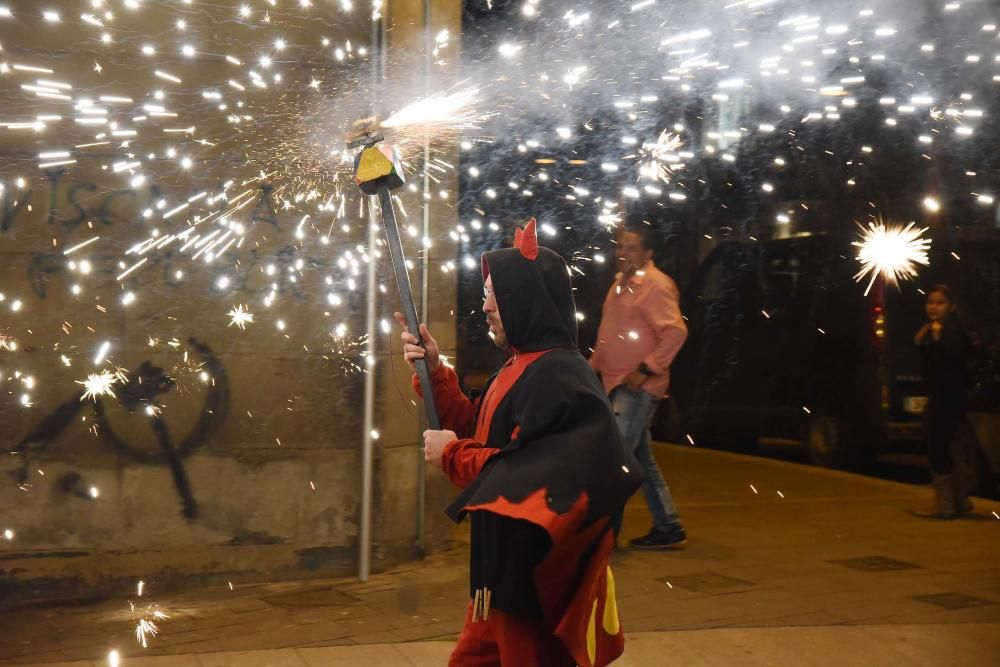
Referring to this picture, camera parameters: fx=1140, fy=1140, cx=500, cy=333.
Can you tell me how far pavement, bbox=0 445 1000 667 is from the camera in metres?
4.67

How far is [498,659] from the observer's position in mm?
3047

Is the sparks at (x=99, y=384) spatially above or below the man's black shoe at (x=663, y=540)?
above

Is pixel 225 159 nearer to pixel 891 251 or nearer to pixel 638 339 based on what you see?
pixel 638 339

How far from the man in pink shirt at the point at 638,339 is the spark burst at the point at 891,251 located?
4.76 metres

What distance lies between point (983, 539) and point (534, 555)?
513cm

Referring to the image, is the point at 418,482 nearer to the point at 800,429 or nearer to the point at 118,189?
the point at 118,189

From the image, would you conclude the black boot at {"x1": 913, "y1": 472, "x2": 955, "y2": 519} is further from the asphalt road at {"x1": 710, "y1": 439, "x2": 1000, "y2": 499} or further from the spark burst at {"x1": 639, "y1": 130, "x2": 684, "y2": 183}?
the spark burst at {"x1": 639, "y1": 130, "x2": 684, "y2": 183}

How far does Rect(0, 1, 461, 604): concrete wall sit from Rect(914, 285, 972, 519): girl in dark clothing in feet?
12.5

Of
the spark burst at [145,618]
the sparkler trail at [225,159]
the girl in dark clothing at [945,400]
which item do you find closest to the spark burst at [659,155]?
the sparkler trail at [225,159]

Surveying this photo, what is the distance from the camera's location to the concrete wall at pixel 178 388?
5.37 meters

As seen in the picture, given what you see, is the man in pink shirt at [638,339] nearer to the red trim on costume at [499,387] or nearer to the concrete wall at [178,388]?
the concrete wall at [178,388]

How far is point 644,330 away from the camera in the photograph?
6.34 metres

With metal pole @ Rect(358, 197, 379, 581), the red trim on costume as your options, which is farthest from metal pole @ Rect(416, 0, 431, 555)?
the red trim on costume

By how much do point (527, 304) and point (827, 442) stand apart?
7.70 m
